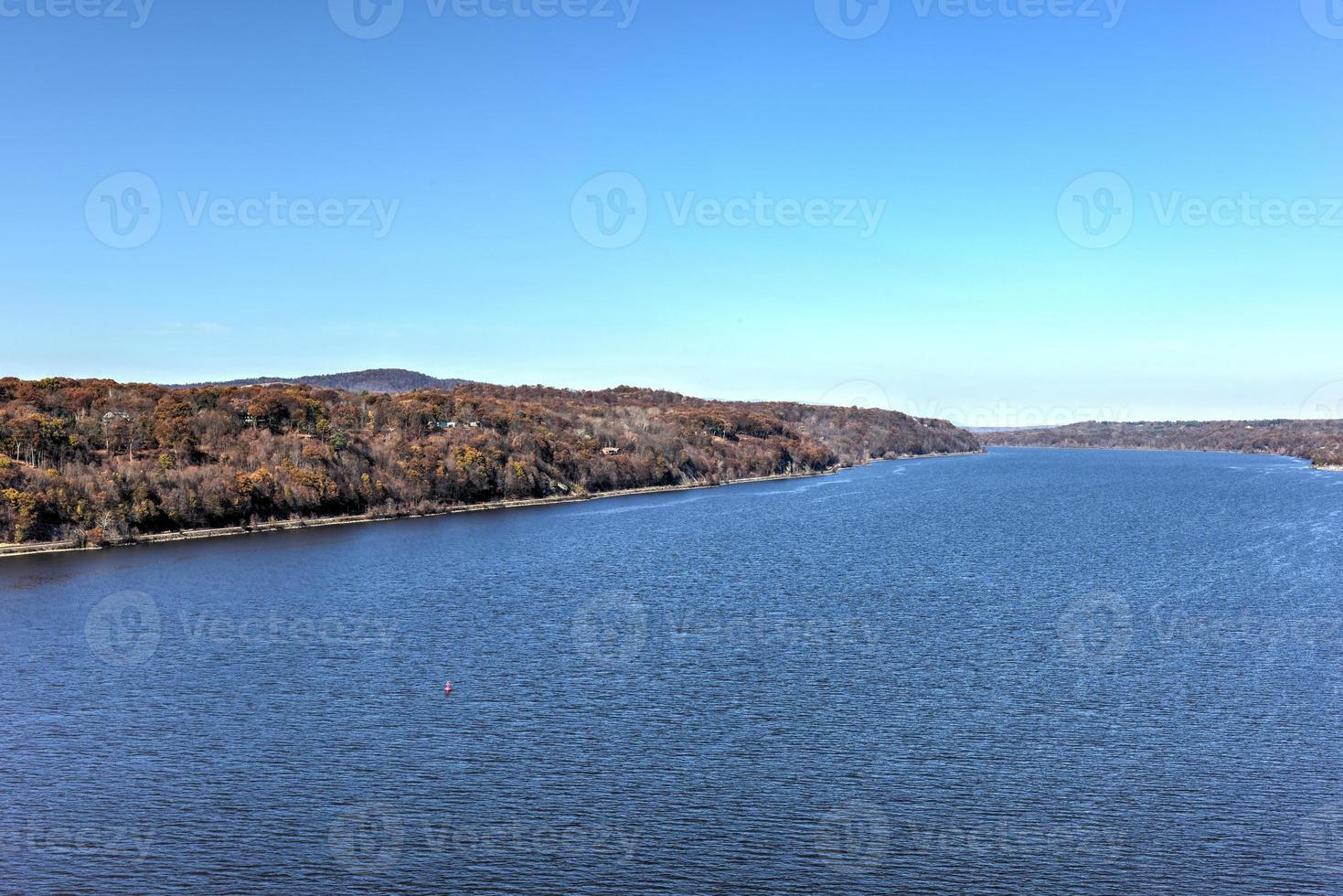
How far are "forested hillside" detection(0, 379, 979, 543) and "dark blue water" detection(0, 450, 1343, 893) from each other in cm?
1623

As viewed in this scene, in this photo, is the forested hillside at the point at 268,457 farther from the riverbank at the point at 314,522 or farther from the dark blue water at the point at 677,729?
the dark blue water at the point at 677,729

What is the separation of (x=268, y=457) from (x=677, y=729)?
8471 cm

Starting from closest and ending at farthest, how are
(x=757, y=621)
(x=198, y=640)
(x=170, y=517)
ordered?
(x=198, y=640) → (x=757, y=621) → (x=170, y=517)

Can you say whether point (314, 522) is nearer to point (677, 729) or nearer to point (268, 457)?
point (268, 457)

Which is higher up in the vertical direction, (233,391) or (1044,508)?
(233,391)

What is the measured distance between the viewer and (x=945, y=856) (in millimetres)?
23266

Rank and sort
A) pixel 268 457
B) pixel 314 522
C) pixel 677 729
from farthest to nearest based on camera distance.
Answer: pixel 268 457
pixel 314 522
pixel 677 729

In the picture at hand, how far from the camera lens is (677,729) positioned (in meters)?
32.0

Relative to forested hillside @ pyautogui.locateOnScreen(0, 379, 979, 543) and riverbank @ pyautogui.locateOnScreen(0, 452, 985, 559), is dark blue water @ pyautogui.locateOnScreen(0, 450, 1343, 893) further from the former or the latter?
forested hillside @ pyautogui.locateOnScreen(0, 379, 979, 543)

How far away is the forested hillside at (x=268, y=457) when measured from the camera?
82688 millimetres

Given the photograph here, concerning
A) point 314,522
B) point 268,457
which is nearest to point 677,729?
point 314,522

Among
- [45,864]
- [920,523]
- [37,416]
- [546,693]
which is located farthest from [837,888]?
[37,416]

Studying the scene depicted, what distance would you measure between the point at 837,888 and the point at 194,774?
19820mm

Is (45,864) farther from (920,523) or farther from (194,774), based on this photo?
(920,523)
